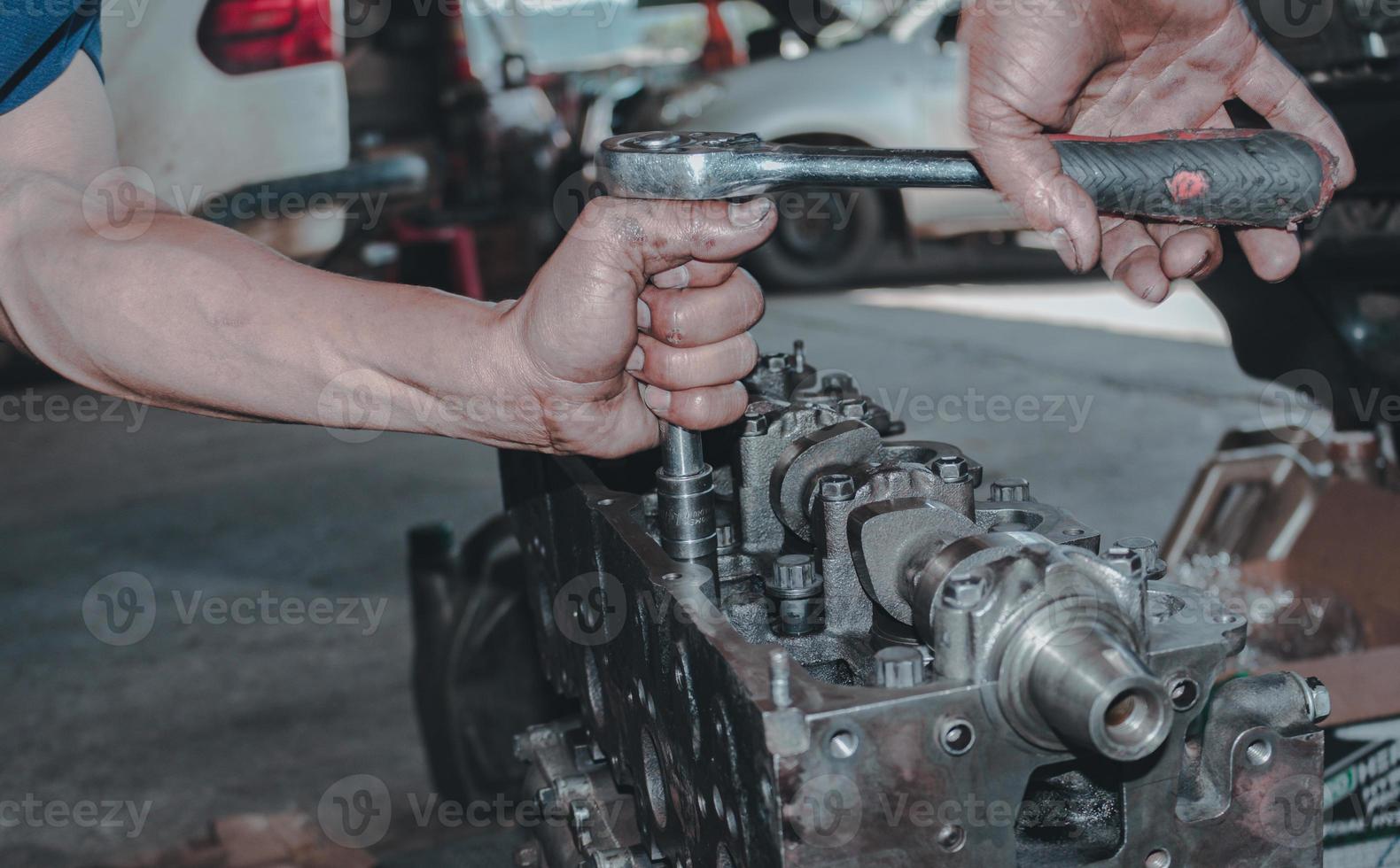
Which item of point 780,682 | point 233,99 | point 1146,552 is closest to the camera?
point 780,682

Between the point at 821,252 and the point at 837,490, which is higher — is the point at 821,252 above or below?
below

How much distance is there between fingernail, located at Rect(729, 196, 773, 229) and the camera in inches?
40.4

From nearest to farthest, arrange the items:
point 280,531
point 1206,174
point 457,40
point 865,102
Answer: point 1206,174, point 280,531, point 457,40, point 865,102

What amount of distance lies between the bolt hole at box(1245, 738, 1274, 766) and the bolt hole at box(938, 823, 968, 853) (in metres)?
0.26

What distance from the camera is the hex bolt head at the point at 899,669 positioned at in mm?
858

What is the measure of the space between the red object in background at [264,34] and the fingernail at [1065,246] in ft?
10.7

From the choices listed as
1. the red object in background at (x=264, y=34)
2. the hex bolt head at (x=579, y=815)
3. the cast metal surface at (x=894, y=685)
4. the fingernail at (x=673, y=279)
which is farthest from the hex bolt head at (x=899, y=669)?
the red object in background at (x=264, y=34)

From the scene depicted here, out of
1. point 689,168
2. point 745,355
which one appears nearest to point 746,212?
point 689,168

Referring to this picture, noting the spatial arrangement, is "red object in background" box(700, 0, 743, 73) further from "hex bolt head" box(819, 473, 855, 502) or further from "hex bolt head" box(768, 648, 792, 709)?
"hex bolt head" box(768, 648, 792, 709)

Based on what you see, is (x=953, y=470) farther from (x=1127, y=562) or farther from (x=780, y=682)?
(x=780, y=682)

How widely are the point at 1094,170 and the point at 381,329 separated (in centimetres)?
61

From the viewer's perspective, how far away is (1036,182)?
107cm

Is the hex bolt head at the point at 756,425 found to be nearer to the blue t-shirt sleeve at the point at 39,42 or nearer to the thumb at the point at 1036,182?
the thumb at the point at 1036,182

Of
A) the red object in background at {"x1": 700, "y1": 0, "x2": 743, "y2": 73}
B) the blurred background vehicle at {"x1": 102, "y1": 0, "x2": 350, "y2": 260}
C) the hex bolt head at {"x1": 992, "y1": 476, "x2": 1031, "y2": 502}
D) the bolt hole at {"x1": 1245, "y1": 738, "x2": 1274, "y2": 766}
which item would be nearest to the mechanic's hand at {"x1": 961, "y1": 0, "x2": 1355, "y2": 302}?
the hex bolt head at {"x1": 992, "y1": 476, "x2": 1031, "y2": 502}
